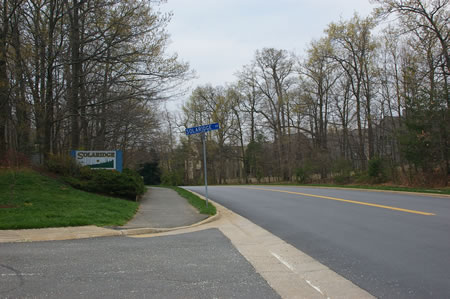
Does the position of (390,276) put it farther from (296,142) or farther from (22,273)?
(296,142)

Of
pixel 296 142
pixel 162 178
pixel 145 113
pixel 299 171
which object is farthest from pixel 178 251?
pixel 162 178

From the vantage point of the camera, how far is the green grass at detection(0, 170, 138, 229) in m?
9.44

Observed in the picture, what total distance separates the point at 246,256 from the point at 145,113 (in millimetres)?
16444

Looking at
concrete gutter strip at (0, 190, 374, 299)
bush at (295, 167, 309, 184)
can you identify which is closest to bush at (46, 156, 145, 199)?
concrete gutter strip at (0, 190, 374, 299)

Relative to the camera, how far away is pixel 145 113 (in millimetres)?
21938

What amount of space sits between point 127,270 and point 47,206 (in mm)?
6890

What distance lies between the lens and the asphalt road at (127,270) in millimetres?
4695

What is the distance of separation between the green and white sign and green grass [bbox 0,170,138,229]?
300cm

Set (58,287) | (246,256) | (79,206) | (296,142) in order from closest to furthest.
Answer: (58,287) → (246,256) → (79,206) → (296,142)

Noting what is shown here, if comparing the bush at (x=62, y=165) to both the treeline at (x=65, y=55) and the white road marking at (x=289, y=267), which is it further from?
the white road marking at (x=289, y=267)

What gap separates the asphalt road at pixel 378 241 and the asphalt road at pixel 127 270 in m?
1.53

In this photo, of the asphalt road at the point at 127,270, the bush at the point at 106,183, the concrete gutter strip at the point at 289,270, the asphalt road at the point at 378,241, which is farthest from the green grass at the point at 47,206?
the asphalt road at the point at 378,241

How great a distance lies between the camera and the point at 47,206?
11.3 metres

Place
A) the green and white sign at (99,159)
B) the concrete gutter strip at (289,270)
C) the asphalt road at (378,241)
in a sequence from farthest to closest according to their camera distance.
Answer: the green and white sign at (99,159), the asphalt road at (378,241), the concrete gutter strip at (289,270)
